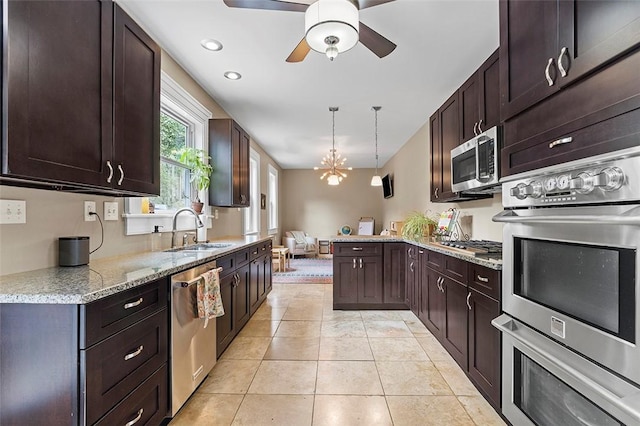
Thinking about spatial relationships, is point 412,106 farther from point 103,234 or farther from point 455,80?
point 103,234

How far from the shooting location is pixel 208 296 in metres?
2.08

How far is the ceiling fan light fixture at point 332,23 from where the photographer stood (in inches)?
68.3

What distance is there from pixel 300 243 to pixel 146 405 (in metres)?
7.34

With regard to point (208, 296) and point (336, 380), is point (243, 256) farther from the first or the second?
point (336, 380)

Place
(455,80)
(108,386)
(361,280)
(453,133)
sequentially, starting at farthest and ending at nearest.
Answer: (361,280) < (455,80) < (453,133) < (108,386)

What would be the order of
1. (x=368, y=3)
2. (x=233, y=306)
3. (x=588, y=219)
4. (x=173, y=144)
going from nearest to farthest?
(x=588, y=219) < (x=368, y=3) < (x=233, y=306) < (x=173, y=144)

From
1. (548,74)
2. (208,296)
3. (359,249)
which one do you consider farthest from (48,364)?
(359,249)

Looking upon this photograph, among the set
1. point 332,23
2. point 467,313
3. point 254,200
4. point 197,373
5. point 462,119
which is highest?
point 332,23

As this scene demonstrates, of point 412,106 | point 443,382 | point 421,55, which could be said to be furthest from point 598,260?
point 412,106

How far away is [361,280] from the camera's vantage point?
3943 millimetres

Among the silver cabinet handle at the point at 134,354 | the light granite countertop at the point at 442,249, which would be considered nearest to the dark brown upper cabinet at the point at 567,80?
the light granite countertop at the point at 442,249

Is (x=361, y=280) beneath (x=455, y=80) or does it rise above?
beneath

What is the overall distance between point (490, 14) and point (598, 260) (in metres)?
2.03

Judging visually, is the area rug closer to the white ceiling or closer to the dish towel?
the white ceiling
